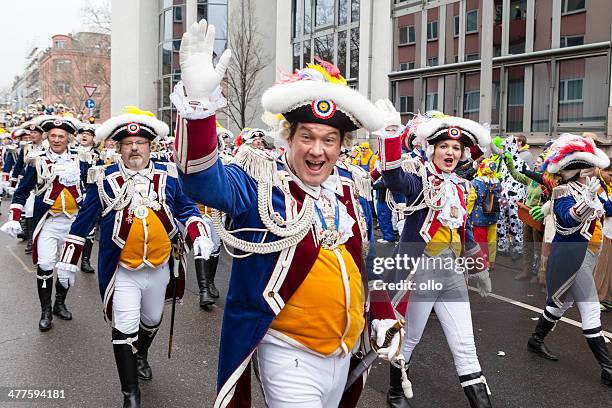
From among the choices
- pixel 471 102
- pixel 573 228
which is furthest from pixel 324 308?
pixel 471 102

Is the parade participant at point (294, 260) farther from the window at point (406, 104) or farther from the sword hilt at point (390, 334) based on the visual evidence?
the window at point (406, 104)

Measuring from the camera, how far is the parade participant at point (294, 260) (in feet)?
7.80

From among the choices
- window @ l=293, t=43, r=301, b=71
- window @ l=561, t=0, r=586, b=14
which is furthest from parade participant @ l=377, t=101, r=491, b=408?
window @ l=293, t=43, r=301, b=71

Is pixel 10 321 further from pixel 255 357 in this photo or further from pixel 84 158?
pixel 255 357

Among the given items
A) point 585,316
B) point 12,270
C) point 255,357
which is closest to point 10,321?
point 12,270

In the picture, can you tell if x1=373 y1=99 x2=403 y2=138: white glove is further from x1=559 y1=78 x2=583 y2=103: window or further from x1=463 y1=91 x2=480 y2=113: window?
x1=463 y1=91 x2=480 y2=113: window

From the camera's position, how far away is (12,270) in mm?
9039

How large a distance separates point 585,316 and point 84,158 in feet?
20.8

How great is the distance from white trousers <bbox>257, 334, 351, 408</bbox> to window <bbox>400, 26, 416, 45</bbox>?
16.2 m

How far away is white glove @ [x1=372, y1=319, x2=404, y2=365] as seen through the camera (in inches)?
101

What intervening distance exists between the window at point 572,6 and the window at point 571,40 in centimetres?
56

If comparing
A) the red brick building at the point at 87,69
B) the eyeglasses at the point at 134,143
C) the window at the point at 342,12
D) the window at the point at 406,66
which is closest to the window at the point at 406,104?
the window at the point at 406,66

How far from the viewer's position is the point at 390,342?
2.63 meters

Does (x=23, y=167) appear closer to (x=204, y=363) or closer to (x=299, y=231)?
(x=204, y=363)
